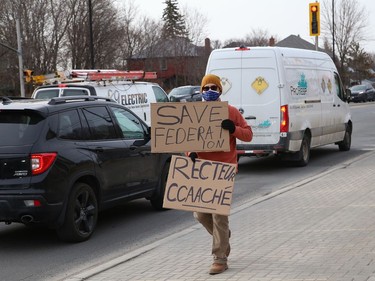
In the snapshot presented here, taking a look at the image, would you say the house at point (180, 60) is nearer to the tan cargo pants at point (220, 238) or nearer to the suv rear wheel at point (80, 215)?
the suv rear wheel at point (80, 215)

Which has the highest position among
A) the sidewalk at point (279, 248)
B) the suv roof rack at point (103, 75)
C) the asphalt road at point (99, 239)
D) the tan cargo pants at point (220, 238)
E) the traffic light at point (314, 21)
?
the traffic light at point (314, 21)

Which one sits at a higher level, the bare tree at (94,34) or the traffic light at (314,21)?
the bare tree at (94,34)

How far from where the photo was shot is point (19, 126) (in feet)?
24.5

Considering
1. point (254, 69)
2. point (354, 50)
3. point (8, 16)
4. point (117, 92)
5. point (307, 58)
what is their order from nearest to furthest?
point (254, 69), point (307, 58), point (117, 92), point (8, 16), point (354, 50)

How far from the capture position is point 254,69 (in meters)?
13.5

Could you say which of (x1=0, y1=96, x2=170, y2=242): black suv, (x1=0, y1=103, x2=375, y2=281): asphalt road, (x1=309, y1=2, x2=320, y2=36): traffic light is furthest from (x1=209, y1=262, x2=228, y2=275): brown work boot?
(x1=309, y1=2, x2=320, y2=36): traffic light

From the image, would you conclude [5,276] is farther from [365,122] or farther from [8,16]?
[8,16]

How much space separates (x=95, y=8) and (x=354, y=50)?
3890cm

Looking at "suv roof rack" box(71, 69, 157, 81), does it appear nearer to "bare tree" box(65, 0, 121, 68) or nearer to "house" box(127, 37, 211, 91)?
"bare tree" box(65, 0, 121, 68)

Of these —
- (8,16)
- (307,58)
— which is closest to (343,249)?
(307,58)

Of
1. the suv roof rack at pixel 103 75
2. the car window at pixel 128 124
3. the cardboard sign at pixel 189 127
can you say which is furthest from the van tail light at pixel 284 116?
the cardboard sign at pixel 189 127

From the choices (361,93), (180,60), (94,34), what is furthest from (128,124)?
(180,60)

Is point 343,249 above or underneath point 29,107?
underneath

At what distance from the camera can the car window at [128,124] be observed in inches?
351
